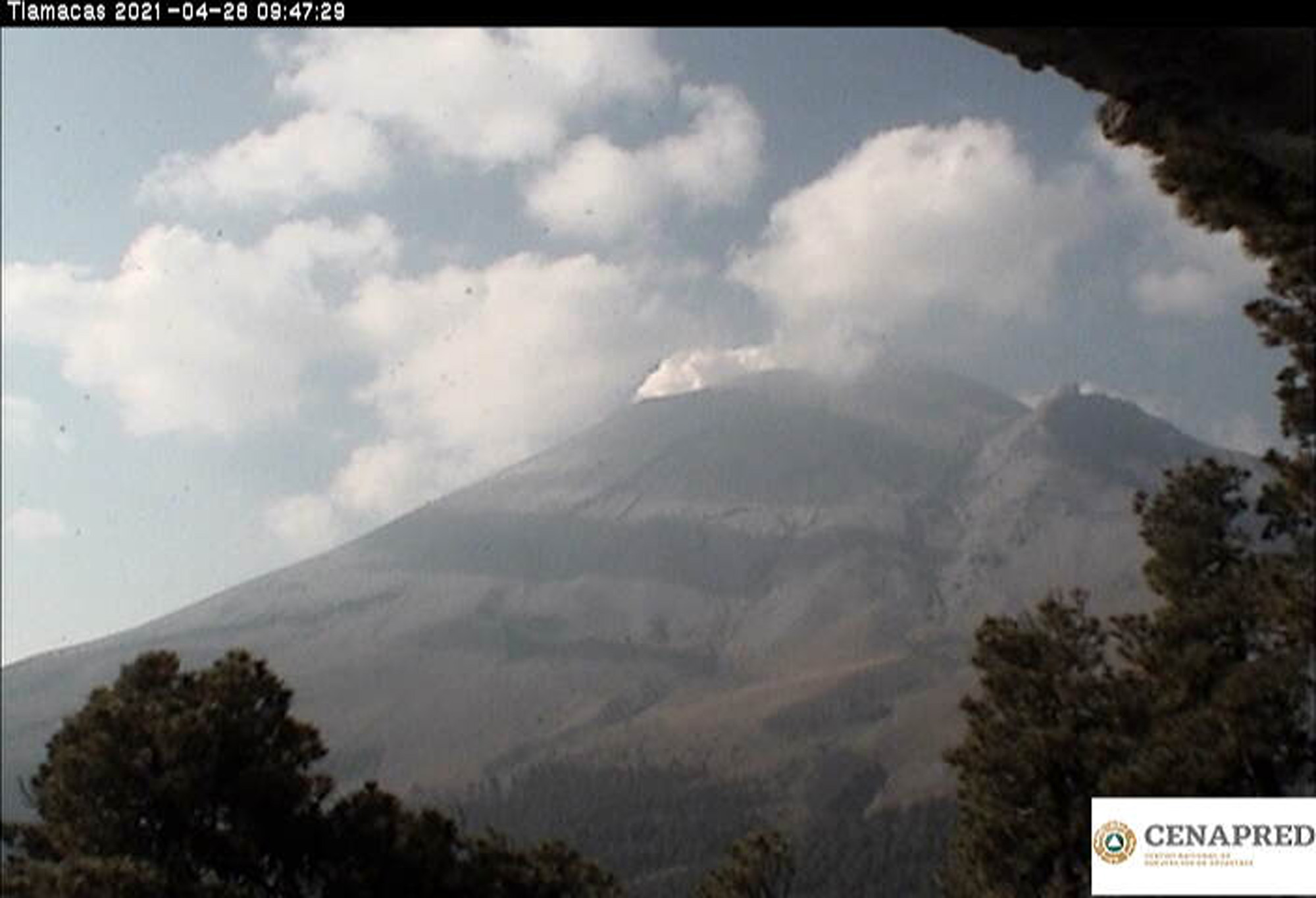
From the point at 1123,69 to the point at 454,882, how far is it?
48.6ft

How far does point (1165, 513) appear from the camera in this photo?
76.8ft

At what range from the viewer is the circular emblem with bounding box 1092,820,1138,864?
339 inches

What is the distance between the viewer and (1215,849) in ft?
26.6

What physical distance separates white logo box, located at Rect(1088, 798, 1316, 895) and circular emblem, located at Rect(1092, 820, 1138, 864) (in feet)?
0.10

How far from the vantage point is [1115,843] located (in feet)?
28.9

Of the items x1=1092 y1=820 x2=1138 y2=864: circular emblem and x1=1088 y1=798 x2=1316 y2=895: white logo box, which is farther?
x1=1092 y1=820 x2=1138 y2=864: circular emblem

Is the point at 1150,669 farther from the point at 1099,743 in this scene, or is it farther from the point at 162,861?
the point at 162,861

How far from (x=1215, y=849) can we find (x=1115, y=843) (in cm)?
88

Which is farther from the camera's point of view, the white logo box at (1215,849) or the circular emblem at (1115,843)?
the circular emblem at (1115,843)

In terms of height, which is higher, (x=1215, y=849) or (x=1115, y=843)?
(x=1215, y=849)

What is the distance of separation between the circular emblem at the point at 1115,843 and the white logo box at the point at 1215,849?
32mm

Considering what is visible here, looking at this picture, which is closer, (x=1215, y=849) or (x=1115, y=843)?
(x=1215, y=849)

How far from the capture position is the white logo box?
25.9 feet

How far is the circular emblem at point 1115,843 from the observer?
8.60 meters
